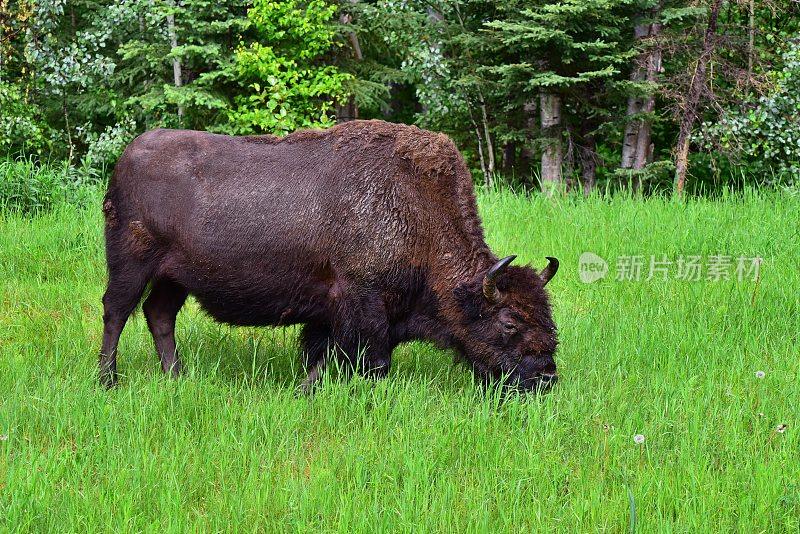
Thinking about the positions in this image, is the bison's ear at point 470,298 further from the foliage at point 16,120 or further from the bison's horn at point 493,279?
the foliage at point 16,120

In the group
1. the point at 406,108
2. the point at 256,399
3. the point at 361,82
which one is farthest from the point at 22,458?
the point at 406,108

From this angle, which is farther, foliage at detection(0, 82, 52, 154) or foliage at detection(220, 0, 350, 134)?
foliage at detection(0, 82, 52, 154)

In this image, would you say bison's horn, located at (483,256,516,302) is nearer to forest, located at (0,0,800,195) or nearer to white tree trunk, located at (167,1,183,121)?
forest, located at (0,0,800,195)

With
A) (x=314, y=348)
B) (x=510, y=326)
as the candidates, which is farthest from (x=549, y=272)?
(x=314, y=348)

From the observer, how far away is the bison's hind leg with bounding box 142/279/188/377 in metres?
6.96

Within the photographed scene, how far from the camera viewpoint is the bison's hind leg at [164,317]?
22.9 feet

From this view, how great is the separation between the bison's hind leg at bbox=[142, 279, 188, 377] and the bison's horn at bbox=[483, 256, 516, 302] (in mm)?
2326

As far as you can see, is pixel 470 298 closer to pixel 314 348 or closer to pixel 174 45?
pixel 314 348

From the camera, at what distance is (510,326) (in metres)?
6.11

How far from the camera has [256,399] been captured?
595 cm

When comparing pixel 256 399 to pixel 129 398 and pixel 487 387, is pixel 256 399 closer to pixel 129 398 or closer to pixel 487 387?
pixel 129 398

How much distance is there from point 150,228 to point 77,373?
110 cm
